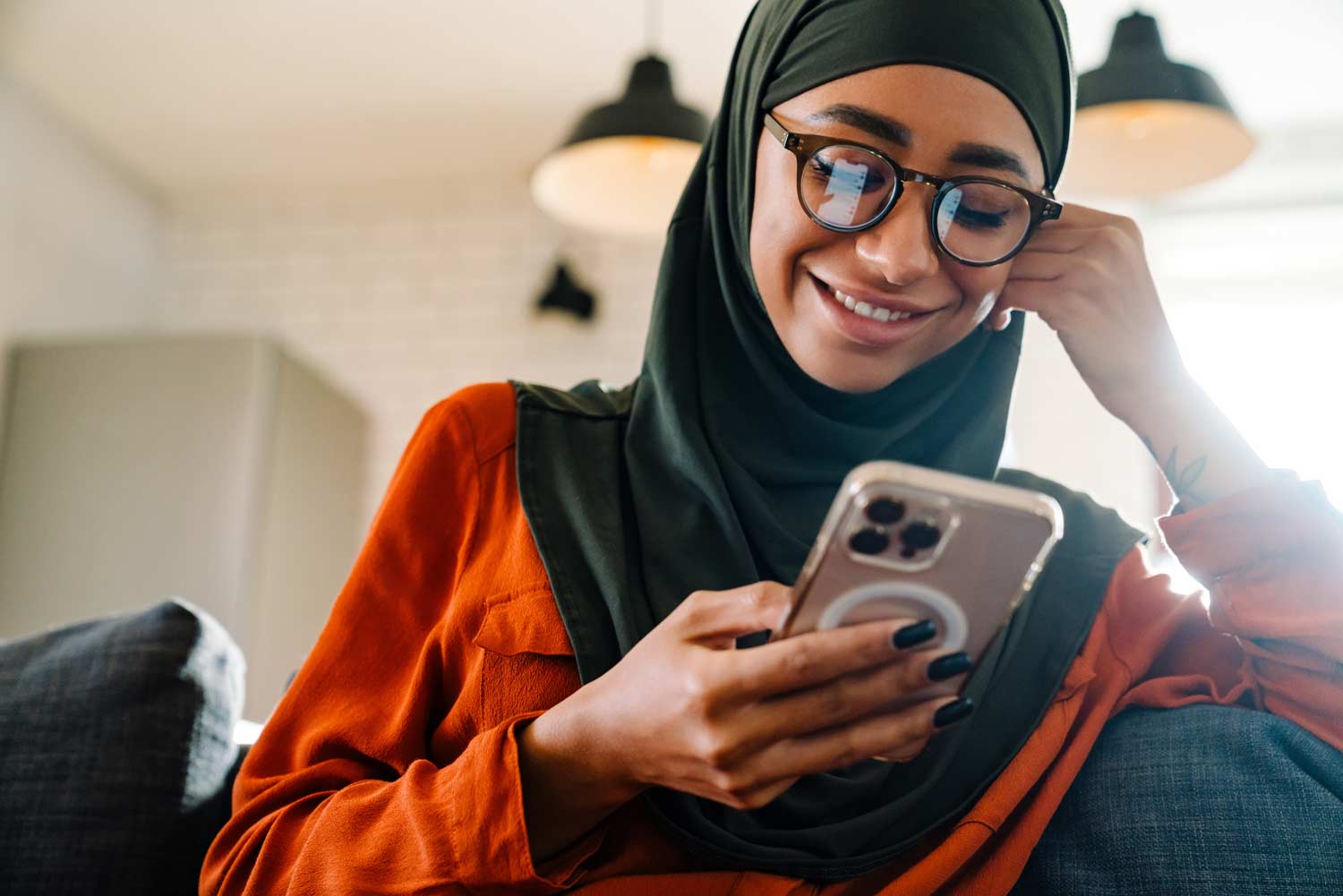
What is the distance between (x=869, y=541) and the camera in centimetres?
67

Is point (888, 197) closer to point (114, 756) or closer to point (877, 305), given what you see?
point (877, 305)

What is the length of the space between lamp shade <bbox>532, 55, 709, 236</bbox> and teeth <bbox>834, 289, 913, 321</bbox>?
4.72 feet

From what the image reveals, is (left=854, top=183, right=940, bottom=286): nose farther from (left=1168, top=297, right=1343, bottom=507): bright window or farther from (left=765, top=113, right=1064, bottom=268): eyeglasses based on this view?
(left=1168, top=297, right=1343, bottom=507): bright window

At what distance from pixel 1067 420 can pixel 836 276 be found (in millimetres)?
3122

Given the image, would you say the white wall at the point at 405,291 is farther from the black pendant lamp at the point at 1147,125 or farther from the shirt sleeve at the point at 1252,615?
the shirt sleeve at the point at 1252,615

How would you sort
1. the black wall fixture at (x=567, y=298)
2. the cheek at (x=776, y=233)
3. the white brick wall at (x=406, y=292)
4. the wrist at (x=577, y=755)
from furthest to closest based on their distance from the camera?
1. the white brick wall at (x=406, y=292)
2. the black wall fixture at (x=567, y=298)
3. the cheek at (x=776, y=233)
4. the wrist at (x=577, y=755)

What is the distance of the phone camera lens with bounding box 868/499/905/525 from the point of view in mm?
659

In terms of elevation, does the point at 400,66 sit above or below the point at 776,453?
above

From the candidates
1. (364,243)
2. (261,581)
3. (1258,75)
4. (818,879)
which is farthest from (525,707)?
(364,243)

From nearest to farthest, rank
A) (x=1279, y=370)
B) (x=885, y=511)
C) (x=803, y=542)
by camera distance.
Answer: (x=885, y=511) → (x=803, y=542) → (x=1279, y=370)

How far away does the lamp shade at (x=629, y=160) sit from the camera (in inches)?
95.2

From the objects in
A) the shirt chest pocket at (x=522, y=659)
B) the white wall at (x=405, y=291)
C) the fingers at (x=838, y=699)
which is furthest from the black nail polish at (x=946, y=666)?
the white wall at (x=405, y=291)

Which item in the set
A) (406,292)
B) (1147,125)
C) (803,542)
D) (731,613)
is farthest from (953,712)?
(406,292)

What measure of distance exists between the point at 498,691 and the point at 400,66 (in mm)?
3055
